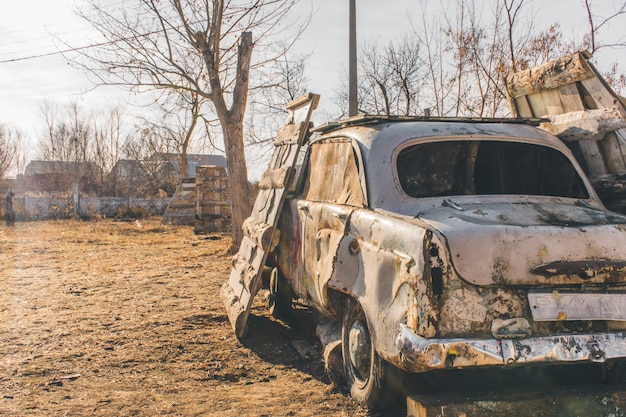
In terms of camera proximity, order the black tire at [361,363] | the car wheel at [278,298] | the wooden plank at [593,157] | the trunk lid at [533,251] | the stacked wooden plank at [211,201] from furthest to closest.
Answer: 1. the stacked wooden plank at [211,201]
2. the car wheel at [278,298]
3. the wooden plank at [593,157]
4. the black tire at [361,363]
5. the trunk lid at [533,251]

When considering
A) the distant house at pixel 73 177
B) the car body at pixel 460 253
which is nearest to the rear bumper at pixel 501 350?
the car body at pixel 460 253

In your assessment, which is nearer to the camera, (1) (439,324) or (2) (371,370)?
(1) (439,324)

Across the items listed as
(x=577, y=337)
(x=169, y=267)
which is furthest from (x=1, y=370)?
(x=169, y=267)

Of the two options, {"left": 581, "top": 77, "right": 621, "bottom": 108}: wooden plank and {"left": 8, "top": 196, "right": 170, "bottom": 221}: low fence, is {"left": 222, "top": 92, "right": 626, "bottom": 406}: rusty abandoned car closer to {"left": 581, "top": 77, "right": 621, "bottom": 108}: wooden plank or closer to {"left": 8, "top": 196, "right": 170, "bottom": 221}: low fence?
{"left": 581, "top": 77, "right": 621, "bottom": 108}: wooden plank

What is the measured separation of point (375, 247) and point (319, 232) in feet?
3.42

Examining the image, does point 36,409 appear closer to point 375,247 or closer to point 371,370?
point 371,370

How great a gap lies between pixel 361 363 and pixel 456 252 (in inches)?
47.0

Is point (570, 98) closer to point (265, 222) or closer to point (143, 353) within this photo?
→ point (265, 222)

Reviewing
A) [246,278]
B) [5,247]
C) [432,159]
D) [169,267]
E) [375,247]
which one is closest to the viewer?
[375,247]

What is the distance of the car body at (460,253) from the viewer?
120 inches

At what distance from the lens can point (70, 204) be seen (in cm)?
2620

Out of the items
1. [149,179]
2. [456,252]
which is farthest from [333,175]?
[149,179]

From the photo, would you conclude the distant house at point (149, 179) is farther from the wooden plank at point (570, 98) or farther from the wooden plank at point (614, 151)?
the wooden plank at point (614, 151)

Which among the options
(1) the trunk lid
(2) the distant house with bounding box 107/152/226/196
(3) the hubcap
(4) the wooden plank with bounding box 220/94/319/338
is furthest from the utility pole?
(2) the distant house with bounding box 107/152/226/196
